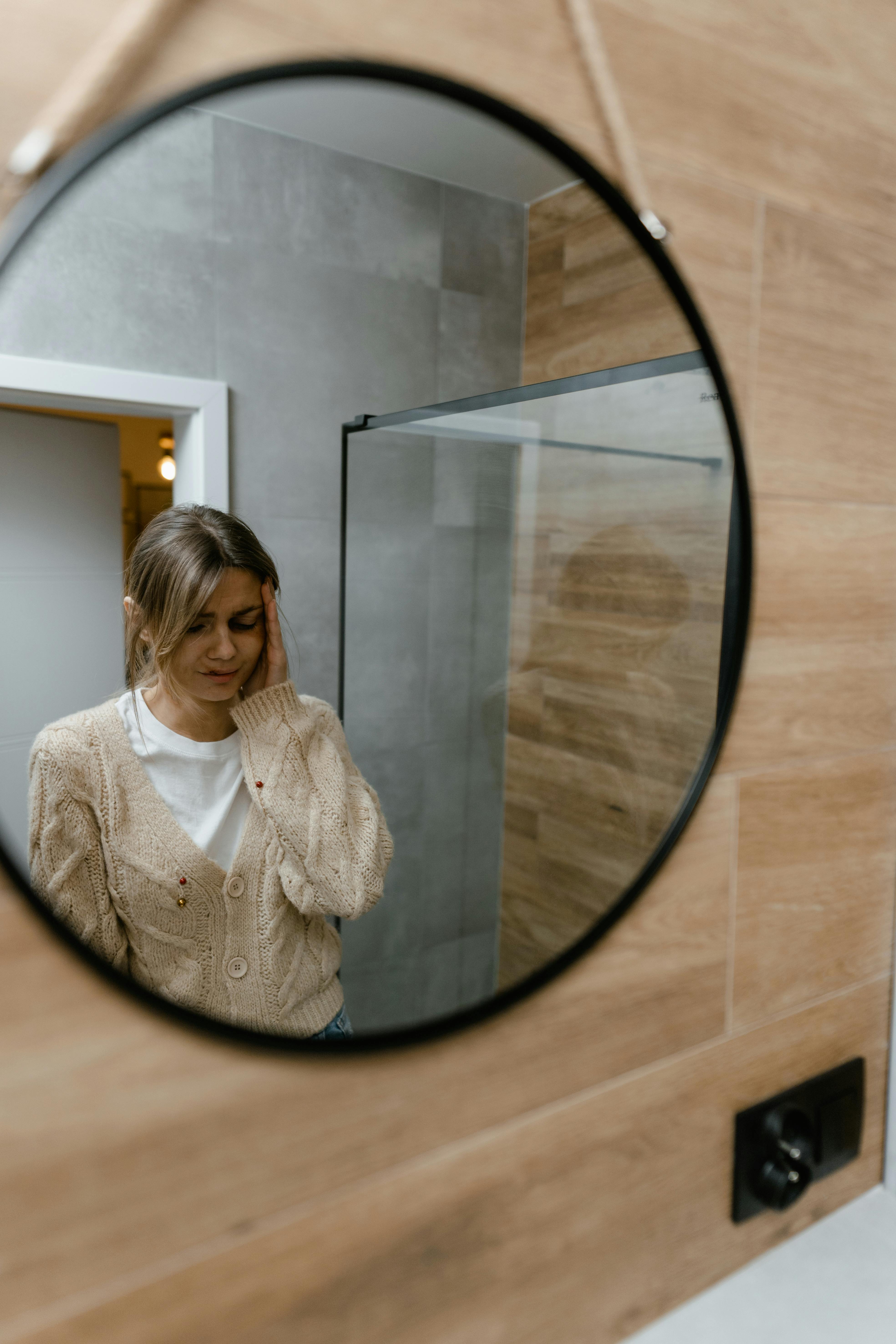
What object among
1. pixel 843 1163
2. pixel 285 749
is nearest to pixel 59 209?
pixel 285 749

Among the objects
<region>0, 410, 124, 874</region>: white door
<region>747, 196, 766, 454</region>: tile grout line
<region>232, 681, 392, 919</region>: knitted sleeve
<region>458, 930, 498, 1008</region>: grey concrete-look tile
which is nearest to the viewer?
<region>0, 410, 124, 874</region>: white door

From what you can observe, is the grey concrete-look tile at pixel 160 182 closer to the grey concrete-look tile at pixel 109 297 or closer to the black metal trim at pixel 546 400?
the grey concrete-look tile at pixel 109 297

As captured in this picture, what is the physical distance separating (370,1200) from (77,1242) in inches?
8.4

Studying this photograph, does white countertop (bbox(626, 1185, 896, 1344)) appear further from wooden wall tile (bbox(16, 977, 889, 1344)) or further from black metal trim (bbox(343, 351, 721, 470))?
black metal trim (bbox(343, 351, 721, 470))

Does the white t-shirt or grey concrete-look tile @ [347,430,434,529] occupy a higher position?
grey concrete-look tile @ [347,430,434,529]

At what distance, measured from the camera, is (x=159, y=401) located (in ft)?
1.63

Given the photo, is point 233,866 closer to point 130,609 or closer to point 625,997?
point 130,609

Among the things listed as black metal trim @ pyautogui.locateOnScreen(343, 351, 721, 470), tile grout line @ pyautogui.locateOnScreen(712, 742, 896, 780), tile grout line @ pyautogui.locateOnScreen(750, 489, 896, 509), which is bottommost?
tile grout line @ pyautogui.locateOnScreen(712, 742, 896, 780)

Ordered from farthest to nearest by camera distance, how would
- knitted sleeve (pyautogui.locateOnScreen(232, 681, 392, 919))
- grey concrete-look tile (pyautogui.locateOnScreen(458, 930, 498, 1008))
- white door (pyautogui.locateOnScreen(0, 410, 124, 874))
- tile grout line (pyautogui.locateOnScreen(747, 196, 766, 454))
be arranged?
tile grout line (pyautogui.locateOnScreen(747, 196, 766, 454))
grey concrete-look tile (pyautogui.locateOnScreen(458, 930, 498, 1008))
knitted sleeve (pyautogui.locateOnScreen(232, 681, 392, 919))
white door (pyautogui.locateOnScreen(0, 410, 124, 874))

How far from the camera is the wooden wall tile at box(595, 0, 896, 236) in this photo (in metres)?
0.73

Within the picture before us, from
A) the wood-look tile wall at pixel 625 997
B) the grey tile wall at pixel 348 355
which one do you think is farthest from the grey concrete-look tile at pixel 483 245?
the wood-look tile wall at pixel 625 997

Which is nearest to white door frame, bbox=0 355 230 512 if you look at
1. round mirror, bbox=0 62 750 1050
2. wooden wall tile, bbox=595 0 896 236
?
round mirror, bbox=0 62 750 1050

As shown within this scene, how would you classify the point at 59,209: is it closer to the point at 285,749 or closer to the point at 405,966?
the point at 285,749

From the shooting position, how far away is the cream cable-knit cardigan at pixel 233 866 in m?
0.50
